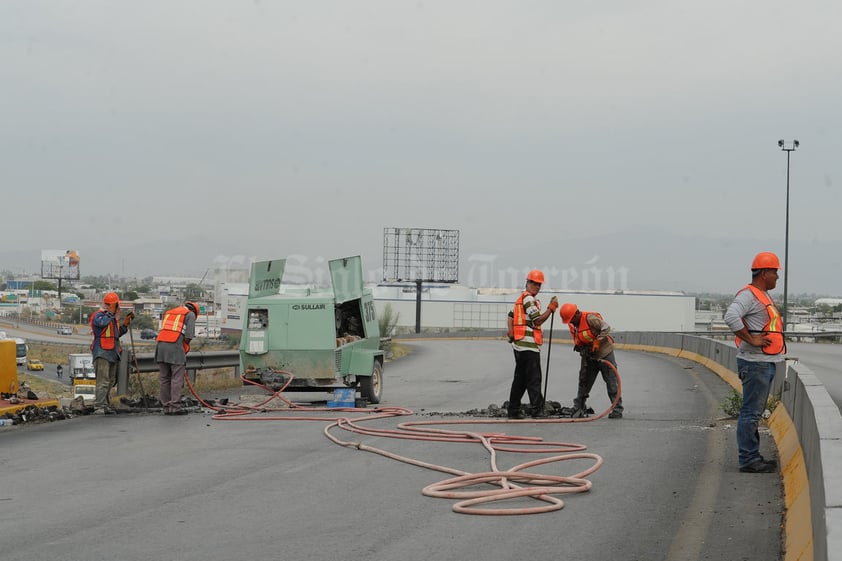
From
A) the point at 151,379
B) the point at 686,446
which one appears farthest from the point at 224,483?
the point at 151,379

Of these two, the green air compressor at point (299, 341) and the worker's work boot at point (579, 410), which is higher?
the green air compressor at point (299, 341)

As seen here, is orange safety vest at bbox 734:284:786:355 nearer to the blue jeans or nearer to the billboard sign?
the blue jeans

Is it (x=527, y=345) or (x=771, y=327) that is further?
(x=527, y=345)

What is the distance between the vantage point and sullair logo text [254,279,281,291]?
56.1 ft

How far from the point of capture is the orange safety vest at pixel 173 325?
15.4 m

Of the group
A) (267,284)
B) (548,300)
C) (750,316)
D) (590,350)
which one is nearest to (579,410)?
(590,350)

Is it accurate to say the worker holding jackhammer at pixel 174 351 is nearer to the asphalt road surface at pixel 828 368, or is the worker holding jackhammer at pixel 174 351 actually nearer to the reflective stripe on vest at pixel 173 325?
the reflective stripe on vest at pixel 173 325

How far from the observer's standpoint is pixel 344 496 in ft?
27.1

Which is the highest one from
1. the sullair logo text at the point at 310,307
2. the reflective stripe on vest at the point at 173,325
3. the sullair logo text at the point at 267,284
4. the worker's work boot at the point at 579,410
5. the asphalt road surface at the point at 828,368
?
the sullair logo text at the point at 267,284

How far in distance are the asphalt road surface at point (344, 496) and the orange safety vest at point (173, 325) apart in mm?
1540

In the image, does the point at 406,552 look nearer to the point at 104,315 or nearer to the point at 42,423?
the point at 42,423

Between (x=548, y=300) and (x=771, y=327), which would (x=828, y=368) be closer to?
(x=771, y=327)

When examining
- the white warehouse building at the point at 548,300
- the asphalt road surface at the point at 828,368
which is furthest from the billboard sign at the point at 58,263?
the asphalt road surface at the point at 828,368

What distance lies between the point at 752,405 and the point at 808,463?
5.01 ft
